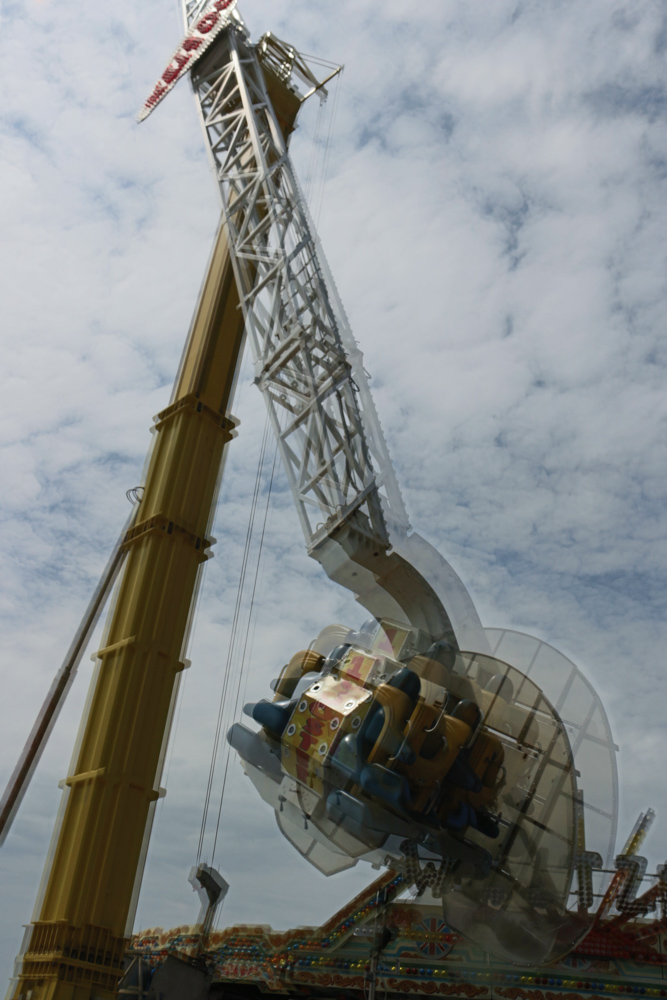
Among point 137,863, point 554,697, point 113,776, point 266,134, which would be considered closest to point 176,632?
point 113,776

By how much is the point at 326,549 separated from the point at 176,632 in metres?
2.99

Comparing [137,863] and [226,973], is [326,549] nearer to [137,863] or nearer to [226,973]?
[137,863]

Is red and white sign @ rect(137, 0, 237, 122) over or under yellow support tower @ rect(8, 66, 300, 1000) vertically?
over

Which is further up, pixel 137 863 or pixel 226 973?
pixel 137 863

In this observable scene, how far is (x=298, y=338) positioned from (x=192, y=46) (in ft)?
34.2

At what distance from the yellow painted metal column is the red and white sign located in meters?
7.60

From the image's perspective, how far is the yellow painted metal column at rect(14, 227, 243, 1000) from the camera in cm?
1148

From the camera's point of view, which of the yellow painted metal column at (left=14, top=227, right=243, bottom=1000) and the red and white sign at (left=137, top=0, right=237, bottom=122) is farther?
the red and white sign at (left=137, top=0, right=237, bottom=122)

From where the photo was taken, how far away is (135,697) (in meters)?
13.1

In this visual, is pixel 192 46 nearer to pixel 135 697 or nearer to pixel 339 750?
pixel 135 697

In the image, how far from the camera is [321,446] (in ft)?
47.9

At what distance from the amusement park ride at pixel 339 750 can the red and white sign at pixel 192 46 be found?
374 cm

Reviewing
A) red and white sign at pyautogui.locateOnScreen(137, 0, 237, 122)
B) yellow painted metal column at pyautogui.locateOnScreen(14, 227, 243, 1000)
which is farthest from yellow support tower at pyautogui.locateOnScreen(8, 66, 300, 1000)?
red and white sign at pyautogui.locateOnScreen(137, 0, 237, 122)

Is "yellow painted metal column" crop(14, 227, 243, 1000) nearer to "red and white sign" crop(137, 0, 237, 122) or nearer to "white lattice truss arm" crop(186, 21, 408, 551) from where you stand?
"white lattice truss arm" crop(186, 21, 408, 551)
